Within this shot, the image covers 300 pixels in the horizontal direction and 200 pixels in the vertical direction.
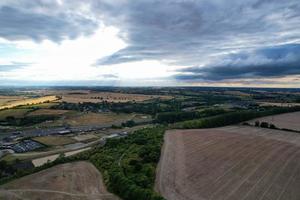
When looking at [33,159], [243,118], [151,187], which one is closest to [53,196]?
[151,187]

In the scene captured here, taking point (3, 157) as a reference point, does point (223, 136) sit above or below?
above

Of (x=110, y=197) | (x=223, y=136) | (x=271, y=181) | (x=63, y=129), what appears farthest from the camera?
(x=63, y=129)

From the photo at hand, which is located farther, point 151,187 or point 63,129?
point 63,129

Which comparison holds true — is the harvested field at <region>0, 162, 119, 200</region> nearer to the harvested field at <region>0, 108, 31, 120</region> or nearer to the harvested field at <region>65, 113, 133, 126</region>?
the harvested field at <region>65, 113, 133, 126</region>

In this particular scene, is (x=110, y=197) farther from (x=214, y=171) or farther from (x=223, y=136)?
(x=223, y=136)

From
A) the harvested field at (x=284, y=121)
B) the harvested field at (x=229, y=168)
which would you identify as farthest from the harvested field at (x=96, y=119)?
the harvested field at (x=284, y=121)

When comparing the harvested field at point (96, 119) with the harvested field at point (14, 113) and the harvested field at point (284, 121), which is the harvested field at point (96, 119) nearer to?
the harvested field at point (14, 113)
